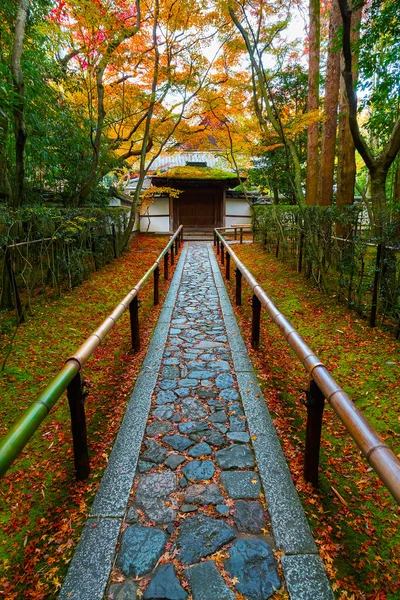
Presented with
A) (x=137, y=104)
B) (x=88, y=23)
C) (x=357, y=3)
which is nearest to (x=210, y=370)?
(x=357, y=3)

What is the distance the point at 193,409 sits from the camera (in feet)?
10.6

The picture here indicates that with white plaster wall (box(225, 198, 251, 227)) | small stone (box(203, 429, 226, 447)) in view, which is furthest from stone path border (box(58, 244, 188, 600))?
white plaster wall (box(225, 198, 251, 227))

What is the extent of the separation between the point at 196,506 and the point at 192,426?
0.84 m

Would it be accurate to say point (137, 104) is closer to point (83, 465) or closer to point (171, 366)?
point (171, 366)

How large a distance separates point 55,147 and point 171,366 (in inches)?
291

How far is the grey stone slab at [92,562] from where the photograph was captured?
1658 millimetres

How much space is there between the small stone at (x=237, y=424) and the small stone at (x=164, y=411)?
55 centimetres

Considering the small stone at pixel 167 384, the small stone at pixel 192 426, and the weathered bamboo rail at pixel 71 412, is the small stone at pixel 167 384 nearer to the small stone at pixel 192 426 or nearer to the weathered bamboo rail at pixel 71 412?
the small stone at pixel 192 426

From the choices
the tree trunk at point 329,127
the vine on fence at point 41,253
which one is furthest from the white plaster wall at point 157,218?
the tree trunk at point 329,127

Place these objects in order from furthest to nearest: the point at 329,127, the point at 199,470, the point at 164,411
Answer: the point at 329,127 → the point at 164,411 → the point at 199,470

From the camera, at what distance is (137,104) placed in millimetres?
10578

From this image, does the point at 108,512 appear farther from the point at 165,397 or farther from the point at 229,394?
the point at 229,394

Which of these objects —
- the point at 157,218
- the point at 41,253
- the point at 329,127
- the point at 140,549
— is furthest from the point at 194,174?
the point at 140,549

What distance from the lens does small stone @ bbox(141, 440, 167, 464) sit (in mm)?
2572
